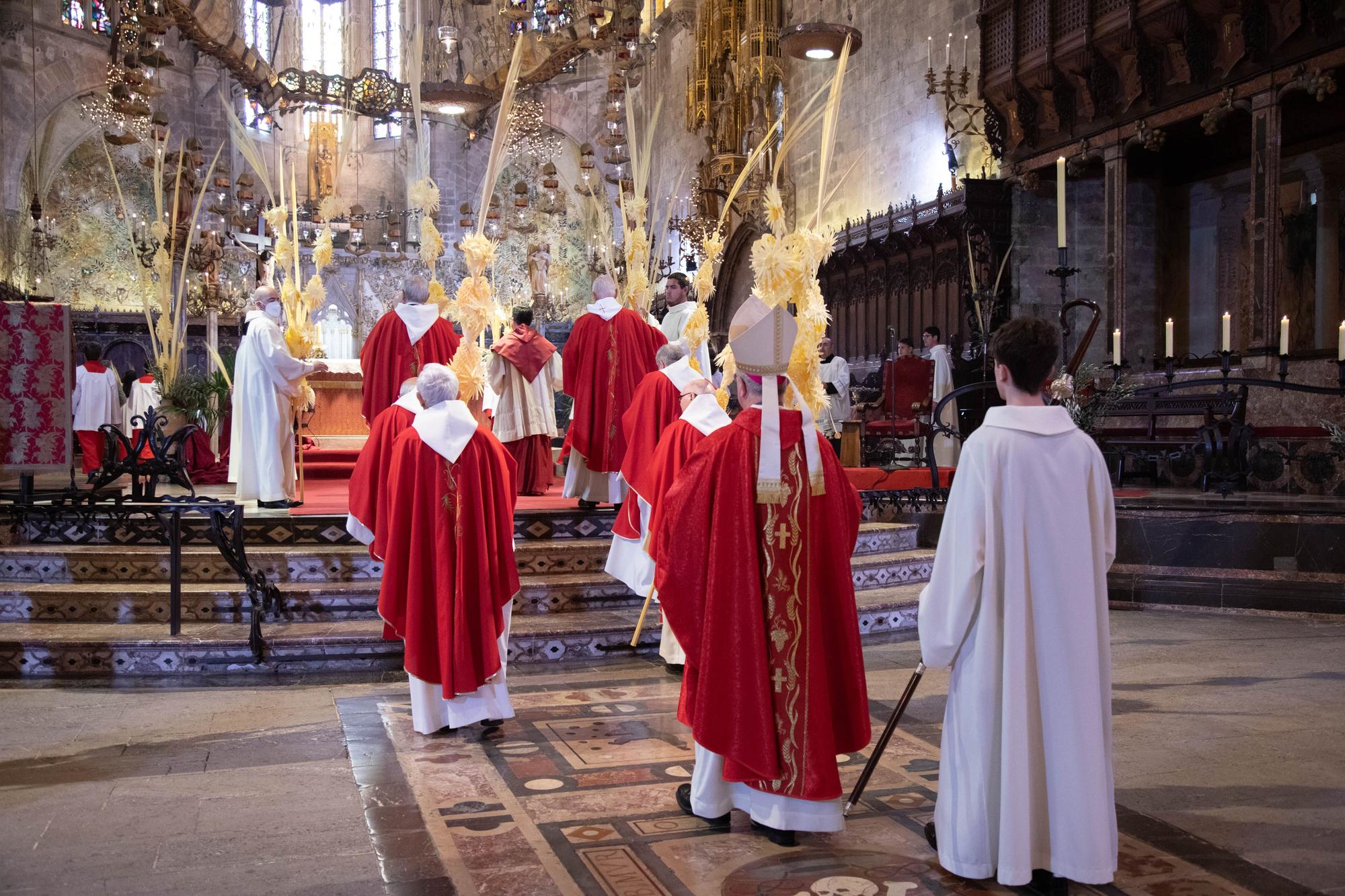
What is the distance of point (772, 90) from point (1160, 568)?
1267 cm

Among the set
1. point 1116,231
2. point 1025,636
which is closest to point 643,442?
point 1025,636

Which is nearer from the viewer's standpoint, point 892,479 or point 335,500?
point 335,500

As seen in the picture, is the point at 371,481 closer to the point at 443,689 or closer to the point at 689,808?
the point at 443,689

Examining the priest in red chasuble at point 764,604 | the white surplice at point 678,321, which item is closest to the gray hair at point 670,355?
the white surplice at point 678,321

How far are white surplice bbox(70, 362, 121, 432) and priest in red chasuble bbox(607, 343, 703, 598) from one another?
380 inches

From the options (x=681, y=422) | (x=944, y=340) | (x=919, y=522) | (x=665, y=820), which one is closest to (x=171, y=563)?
(x=681, y=422)

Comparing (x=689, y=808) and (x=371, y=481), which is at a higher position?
(x=371, y=481)

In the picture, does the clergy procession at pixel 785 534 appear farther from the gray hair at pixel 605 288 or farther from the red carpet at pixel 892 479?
the gray hair at pixel 605 288

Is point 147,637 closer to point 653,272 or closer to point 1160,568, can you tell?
point 653,272

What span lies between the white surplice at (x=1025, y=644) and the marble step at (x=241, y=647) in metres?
3.59

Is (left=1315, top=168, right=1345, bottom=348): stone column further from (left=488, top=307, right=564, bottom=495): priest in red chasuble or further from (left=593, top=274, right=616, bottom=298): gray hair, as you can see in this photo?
(left=488, top=307, right=564, bottom=495): priest in red chasuble

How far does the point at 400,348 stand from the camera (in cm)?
822

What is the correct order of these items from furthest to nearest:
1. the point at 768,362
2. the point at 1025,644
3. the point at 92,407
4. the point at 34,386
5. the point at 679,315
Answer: the point at 92,407, the point at 679,315, the point at 34,386, the point at 768,362, the point at 1025,644

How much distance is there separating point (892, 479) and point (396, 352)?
442 centimetres
